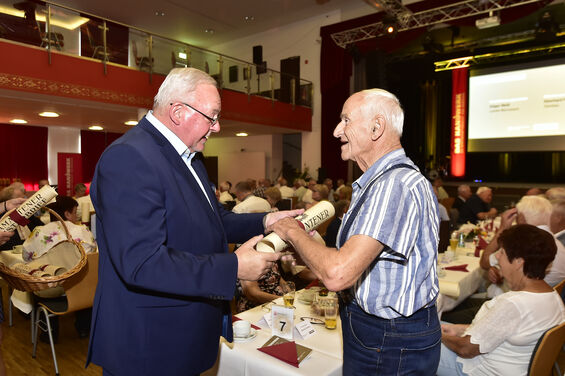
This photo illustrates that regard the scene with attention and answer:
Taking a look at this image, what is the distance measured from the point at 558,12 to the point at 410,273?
11761mm

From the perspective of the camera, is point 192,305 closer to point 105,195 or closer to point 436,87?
point 105,195

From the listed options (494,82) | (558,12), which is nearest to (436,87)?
(494,82)

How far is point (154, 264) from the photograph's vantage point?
1.06 metres

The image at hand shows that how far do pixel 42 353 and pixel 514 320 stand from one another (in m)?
3.70

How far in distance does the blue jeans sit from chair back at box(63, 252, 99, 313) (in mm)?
2533

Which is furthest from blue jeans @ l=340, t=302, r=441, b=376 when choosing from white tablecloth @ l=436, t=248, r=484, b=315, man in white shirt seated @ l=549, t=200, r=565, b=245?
man in white shirt seated @ l=549, t=200, r=565, b=245

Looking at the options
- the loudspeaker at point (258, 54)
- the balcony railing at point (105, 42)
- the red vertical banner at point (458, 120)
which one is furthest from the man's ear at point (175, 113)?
the loudspeaker at point (258, 54)

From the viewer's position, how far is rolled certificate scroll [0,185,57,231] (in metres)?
2.14

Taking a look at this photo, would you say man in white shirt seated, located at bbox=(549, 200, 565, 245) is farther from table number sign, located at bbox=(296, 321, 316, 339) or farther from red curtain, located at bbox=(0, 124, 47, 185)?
red curtain, located at bbox=(0, 124, 47, 185)

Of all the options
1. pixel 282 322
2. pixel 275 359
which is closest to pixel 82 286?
pixel 282 322

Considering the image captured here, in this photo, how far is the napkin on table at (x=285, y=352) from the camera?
158 centimetres

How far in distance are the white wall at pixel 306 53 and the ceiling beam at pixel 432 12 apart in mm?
2161

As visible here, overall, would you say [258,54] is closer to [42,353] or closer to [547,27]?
[547,27]

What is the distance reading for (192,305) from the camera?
123 centimetres
